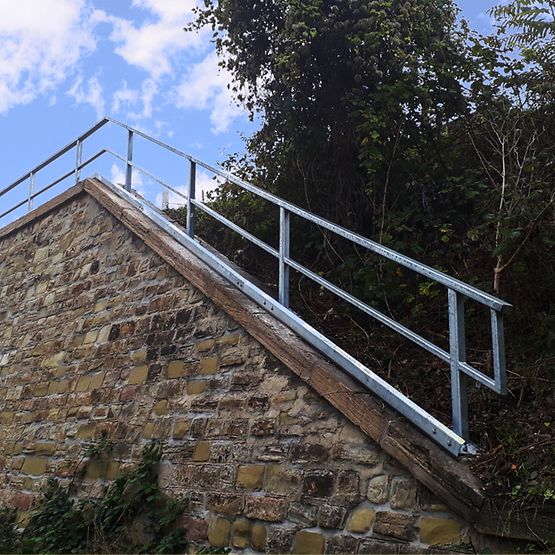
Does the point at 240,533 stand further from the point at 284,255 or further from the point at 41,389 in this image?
the point at 41,389

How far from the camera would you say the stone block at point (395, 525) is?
119 inches

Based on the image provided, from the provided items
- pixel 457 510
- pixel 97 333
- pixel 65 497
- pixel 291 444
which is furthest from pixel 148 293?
pixel 457 510

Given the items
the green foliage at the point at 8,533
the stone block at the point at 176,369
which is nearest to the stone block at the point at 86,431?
the green foliage at the point at 8,533

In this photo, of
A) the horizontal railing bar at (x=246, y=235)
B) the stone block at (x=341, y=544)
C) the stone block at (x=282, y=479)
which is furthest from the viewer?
the horizontal railing bar at (x=246, y=235)

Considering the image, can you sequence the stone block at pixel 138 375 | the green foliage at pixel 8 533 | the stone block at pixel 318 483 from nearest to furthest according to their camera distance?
1. the stone block at pixel 318 483
2. the green foliage at pixel 8 533
3. the stone block at pixel 138 375

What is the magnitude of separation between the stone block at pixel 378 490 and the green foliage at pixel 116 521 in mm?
1540

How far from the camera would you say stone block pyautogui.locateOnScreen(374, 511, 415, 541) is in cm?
304

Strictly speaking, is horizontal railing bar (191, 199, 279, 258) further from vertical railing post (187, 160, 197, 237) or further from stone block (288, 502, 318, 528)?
stone block (288, 502, 318, 528)

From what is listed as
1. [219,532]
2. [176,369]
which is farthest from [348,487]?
[176,369]

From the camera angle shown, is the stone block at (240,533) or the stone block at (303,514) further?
the stone block at (240,533)

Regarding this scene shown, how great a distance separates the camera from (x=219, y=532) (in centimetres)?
395

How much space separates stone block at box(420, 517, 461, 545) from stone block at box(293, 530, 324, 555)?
64 centimetres

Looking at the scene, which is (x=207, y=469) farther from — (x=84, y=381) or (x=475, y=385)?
(x=84, y=381)

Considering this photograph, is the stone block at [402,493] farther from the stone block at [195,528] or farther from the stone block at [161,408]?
the stone block at [161,408]
